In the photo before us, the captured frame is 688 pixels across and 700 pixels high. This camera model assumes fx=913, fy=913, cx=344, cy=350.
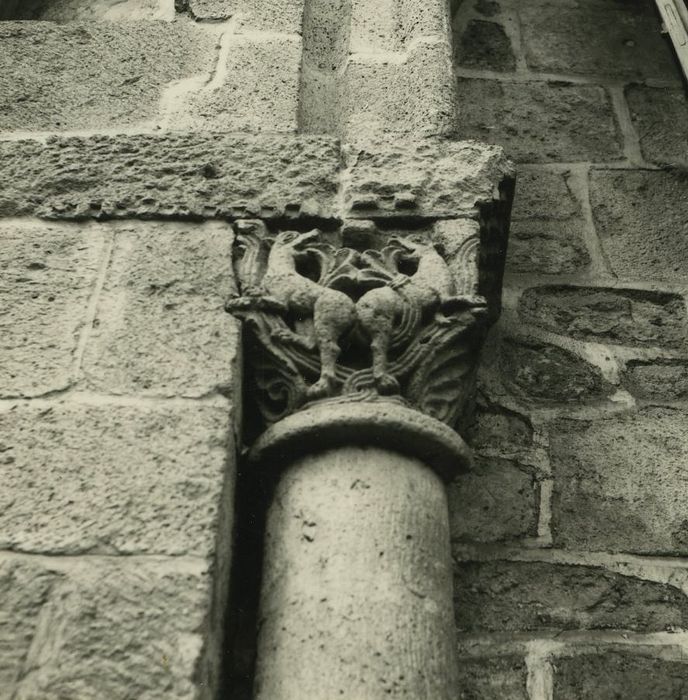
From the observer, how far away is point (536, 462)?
183 cm

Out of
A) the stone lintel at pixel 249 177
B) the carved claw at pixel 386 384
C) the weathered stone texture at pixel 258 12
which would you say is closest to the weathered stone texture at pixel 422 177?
the stone lintel at pixel 249 177

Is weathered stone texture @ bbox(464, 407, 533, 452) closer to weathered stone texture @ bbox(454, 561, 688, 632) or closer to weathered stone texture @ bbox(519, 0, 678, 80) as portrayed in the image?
weathered stone texture @ bbox(454, 561, 688, 632)

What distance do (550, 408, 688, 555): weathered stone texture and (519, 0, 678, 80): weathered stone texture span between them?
54.1 inches

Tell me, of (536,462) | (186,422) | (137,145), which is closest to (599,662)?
(536,462)

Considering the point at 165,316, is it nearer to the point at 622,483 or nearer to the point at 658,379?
the point at 622,483

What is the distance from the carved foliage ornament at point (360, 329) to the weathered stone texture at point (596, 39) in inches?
57.4

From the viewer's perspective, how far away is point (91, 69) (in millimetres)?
2107

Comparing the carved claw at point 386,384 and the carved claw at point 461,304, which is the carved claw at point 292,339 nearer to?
the carved claw at point 386,384

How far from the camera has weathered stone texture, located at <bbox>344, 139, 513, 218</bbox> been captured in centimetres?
176

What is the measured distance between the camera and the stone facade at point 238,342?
1.30m

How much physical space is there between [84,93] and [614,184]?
137cm

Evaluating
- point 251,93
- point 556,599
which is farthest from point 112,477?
point 251,93

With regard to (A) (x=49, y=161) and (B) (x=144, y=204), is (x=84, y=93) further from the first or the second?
(B) (x=144, y=204)

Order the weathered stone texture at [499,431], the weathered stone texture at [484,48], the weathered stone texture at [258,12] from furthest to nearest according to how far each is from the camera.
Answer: the weathered stone texture at [484,48] → the weathered stone texture at [258,12] → the weathered stone texture at [499,431]
